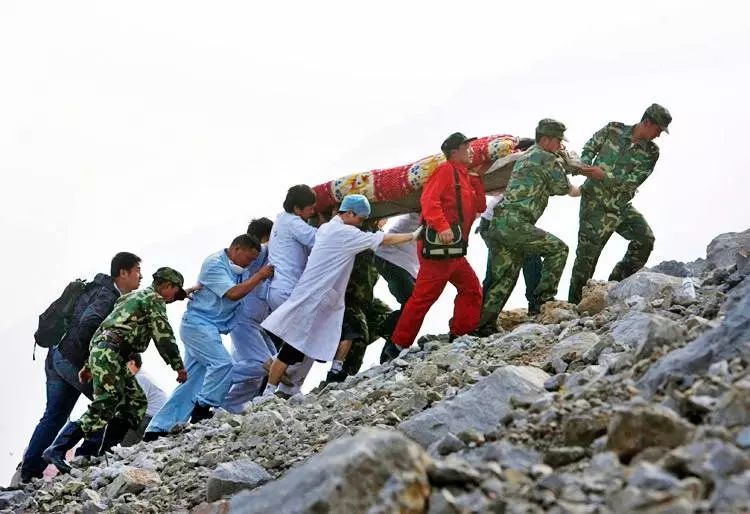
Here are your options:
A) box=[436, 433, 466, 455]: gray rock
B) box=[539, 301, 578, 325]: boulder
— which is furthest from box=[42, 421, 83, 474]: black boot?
box=[436, 433, 466, 455]: gray rock

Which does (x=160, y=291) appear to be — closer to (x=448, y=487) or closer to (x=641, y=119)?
(x=641, y=119)

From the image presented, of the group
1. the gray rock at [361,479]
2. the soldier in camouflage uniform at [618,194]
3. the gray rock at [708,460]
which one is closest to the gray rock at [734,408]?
the gray rock at [708,460]

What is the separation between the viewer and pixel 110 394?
29.6 ft

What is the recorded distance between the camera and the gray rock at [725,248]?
924 centimetres

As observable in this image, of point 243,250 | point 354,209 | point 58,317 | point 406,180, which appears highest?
point 406,180

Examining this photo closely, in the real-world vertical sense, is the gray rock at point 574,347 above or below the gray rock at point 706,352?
below

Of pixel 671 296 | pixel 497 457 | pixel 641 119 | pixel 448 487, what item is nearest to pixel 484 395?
pixel 497 457

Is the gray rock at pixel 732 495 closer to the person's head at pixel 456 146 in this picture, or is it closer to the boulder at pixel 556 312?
the boulder at pixel 556 312

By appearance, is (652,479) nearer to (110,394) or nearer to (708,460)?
(708,460)

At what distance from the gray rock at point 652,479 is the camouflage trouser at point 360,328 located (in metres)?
7.14

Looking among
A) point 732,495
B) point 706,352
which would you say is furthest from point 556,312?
point 732,495

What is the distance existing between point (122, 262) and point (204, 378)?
1415 millimetres

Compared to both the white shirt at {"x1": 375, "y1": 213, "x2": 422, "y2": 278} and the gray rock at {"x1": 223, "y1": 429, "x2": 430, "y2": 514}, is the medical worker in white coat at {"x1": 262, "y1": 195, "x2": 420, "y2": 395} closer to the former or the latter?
the white shirt at {"x1": 375, "y1": 213, "x2": 422, "y2": 278}

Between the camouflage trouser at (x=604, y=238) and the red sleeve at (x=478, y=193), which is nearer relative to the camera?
the red sleeve at (x=478, y=193)
